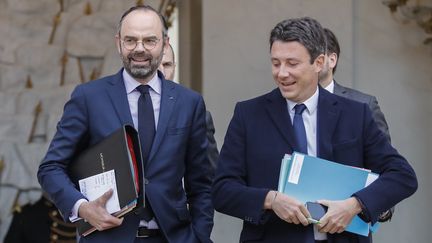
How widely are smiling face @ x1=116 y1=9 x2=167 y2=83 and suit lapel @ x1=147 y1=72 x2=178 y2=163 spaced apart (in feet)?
0.37

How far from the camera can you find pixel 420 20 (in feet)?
21.8

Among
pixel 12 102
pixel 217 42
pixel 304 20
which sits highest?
pixel 304 20

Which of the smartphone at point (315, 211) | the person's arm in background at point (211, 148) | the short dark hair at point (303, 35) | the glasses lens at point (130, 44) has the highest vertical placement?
the short dark hair at point (303, 35)

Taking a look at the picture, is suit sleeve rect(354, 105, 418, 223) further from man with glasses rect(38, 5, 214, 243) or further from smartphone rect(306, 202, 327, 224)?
man with glasses rect(38, 5, 214, 243)

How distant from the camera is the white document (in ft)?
13.2

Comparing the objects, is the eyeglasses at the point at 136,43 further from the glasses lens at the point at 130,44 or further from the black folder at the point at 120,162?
the black folder at the point at 120,162

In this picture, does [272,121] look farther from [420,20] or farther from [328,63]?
[420,20]

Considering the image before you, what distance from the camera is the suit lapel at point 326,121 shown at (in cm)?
416

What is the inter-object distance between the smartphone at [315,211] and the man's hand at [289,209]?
0.03m

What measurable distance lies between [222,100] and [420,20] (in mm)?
1373

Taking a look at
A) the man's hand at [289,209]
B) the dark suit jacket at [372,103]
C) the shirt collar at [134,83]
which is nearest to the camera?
the man's hand at [289,209]

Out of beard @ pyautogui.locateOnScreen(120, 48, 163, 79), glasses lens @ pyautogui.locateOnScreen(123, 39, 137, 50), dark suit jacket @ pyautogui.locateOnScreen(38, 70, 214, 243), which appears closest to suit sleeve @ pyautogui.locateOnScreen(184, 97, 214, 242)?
dark suit jacket @ pyautogui.locateOnScreen(38, 70, 214, 243)

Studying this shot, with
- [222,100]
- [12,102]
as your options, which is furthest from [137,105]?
[12,102]

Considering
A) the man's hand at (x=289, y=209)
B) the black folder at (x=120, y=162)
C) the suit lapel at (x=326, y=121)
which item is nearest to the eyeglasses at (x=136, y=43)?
the black folder at (x=120, y=162)
